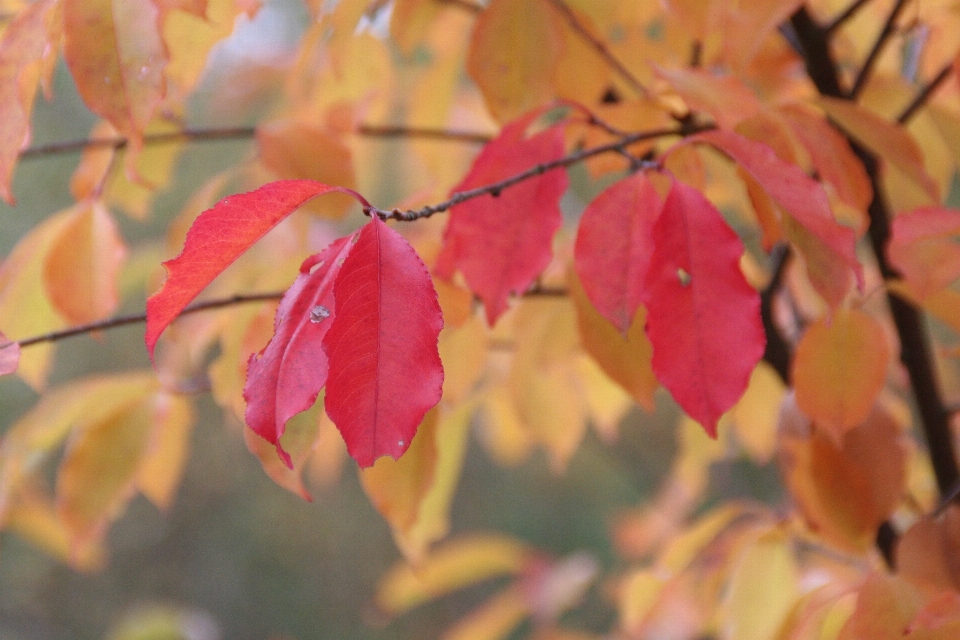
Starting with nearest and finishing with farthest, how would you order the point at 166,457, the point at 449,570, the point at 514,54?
the point at 514,54
the point at 166,457
the point at 449,570

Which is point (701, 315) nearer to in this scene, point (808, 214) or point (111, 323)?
point (808, 214)

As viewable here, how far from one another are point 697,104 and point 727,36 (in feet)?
0.18

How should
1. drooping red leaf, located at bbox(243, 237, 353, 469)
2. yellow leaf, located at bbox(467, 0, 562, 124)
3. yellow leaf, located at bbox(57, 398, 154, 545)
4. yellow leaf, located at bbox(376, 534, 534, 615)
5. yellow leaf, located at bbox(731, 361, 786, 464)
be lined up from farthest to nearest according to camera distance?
1. yellow leaf, located at bbox(376, 534, 534, 615)
2. yellow leaf, located at bbox(731, 361, 786, 464)
3. yellow leaf, located at bbox(57, 398, 154, 545)
4. yellow leaf, located at bbox(467, 0, 562, 124)
5. drooping red leaf, located at bbox(243, 237, 353, 469)

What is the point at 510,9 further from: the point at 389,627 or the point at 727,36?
the point at 389,627

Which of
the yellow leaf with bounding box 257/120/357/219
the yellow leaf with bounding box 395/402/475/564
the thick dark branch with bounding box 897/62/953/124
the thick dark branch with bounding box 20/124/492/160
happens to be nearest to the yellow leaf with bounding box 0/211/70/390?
the thick dark branch with bounding box 20/124/492/160

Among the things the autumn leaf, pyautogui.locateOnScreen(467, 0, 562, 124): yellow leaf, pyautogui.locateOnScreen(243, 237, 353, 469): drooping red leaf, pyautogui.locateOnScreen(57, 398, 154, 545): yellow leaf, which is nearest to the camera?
pyautogui.locateOnScreen(243, 237, 353, 469): drooping red leaf

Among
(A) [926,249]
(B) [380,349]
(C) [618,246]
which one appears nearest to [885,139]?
(A) [926,249]

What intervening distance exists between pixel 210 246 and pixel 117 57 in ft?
0.46

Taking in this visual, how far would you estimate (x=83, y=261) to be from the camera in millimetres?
531

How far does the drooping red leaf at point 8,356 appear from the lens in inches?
12.7

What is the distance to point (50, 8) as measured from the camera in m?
0.38

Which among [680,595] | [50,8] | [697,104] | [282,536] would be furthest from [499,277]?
[282,536]

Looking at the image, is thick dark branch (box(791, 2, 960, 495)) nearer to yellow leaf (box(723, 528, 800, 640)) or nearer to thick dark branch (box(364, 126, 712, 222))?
yellow leaf (box(723, 528, 800, 640))

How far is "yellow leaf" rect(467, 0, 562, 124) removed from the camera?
1.62 ft
